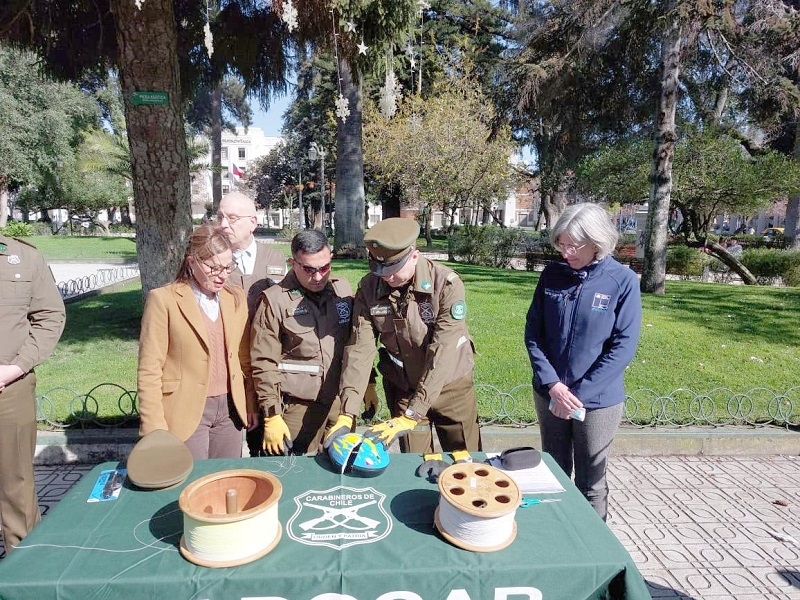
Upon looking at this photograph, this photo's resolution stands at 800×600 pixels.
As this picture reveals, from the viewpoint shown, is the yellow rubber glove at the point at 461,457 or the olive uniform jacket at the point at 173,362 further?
the olive uniform jacket at the point at 173,362

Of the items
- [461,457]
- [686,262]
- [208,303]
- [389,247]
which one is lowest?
[686,262]

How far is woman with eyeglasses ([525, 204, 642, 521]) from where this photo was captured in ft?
8.45

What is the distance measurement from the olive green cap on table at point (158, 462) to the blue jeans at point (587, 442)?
5.75 ft

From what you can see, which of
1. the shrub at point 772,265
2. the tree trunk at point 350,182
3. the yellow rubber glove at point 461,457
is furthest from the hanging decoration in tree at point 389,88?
the shrub at point 772,265

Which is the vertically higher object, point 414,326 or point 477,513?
point 414,326

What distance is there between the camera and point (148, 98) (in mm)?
5148

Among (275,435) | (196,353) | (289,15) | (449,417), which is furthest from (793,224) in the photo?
(196,353)

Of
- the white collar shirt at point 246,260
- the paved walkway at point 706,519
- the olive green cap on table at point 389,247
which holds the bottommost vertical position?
the paved walkway at point 706,519

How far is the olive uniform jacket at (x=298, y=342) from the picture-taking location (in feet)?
9.16

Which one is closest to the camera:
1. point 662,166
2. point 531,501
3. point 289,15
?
point 531,501

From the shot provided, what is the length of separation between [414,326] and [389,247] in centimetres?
48

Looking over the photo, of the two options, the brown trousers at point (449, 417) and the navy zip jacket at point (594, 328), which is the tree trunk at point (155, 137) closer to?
the brown trousers at point (449, 417)

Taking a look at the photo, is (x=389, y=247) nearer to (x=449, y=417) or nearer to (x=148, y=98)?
(x=449, y=417)

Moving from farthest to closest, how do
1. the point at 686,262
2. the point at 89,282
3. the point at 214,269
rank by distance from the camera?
the point at 686,262 < the point at 89,282 < the point at 214,269
